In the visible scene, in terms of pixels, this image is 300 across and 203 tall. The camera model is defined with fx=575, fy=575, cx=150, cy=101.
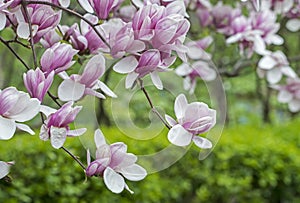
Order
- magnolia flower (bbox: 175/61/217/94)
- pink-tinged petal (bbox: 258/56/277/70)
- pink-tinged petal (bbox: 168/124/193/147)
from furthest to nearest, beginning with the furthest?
pink-tinged petal (bbox: 258/56/277/70) < magnolia flower (bbox: 175/61/217/94) < pink-tinged petal (bbox: 168/124/193/147)

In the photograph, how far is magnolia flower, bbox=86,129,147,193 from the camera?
35.8 inches

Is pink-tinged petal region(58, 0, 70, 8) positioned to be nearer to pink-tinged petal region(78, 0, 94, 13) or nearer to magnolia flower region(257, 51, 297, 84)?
pink-tinged petal region(78, 0, 94, 13)

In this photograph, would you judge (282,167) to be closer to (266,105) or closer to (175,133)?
(266,105)

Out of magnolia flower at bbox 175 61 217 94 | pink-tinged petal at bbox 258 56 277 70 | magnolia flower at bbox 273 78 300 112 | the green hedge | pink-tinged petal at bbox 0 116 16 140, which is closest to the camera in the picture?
pink-tinged petal at bbox 0 116 16 140

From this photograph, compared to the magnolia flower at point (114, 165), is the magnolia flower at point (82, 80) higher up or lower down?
higher up

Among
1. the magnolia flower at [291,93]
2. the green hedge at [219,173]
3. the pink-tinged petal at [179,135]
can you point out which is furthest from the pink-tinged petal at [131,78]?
the green hedge at [219,173]

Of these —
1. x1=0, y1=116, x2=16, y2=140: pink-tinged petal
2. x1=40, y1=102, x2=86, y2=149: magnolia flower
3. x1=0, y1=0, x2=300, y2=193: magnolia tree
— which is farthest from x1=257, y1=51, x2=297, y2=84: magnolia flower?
x1=0, y1=116, x2=16, y2=140: pink-tinged petal

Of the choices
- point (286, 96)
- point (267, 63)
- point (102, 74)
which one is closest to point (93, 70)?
point (102, 74)

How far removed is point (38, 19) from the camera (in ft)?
3.20

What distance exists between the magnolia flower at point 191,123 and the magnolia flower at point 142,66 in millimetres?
65

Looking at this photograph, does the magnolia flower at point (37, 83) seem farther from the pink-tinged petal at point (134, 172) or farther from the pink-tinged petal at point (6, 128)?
the pink-tinged petal at point (134, 172)

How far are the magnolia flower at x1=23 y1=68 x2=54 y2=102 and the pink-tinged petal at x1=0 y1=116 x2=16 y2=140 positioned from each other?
7 centimetres

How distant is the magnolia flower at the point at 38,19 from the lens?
37.8 inches

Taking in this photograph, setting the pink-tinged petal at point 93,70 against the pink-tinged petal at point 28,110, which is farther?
the pink-tinged petal at point 93,70
